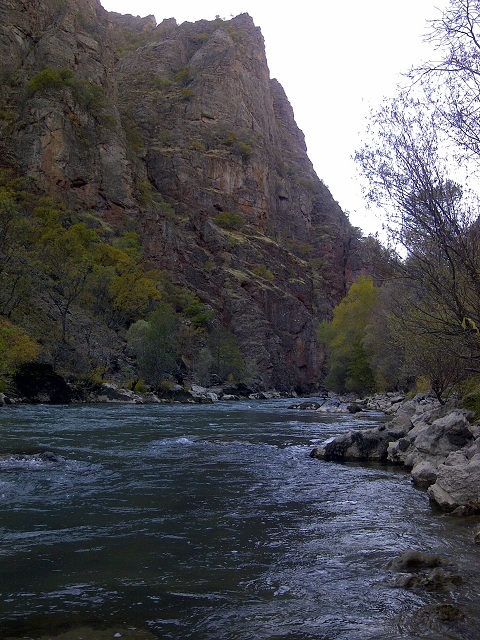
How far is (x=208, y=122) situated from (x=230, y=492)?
98105 mm

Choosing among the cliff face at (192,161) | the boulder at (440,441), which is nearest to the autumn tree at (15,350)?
the boulder at (440,441)

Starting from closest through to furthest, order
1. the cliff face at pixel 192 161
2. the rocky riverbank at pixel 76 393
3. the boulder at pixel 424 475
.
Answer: the boulder at pixel 424 475, the rocky riverbank at pixel 76 393, the cliff face at pixel 192 161

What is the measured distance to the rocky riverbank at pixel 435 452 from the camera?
323 inches

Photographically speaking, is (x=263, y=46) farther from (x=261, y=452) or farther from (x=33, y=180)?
(x=261, y=452)

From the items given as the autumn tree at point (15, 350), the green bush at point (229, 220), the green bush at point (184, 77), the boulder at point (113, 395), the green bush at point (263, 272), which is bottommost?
the boulder at point (113, 395)

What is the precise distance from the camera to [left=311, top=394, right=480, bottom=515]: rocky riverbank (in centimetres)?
820

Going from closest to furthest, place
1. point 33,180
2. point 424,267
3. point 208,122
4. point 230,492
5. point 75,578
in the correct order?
point 75,578
point 424,267
point 230,492
point 33,180
point 208,122

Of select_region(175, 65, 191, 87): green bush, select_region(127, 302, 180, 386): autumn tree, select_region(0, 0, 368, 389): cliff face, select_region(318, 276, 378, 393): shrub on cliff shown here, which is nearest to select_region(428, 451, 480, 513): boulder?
select_region(127, 302, 180, 386): autumn tree

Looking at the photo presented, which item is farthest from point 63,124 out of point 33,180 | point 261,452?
point 261,452

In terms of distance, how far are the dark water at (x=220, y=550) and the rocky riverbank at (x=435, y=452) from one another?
41 cm

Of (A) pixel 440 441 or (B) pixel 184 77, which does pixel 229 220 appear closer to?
(B) pixel 184 77

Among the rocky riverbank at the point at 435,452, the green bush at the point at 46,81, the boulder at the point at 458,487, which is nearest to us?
the boulder at the point at 458,487

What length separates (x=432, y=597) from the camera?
15.6ft

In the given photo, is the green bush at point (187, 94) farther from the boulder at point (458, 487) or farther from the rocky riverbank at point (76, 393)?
the boulder at point (458, 487)
